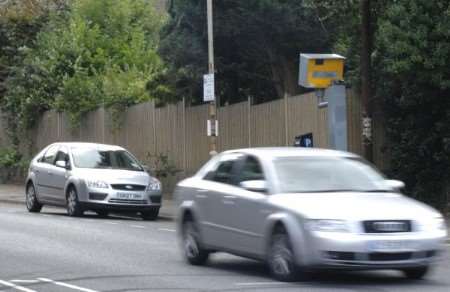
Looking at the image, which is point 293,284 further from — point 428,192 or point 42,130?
point 42,130

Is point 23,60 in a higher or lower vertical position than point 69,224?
higher

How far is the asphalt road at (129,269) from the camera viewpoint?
1307 cm

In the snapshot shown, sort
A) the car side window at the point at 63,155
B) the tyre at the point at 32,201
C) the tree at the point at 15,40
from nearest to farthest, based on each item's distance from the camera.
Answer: the car side window at the point at 63,155 → the tyre at the point at 32,201 → the tree at the point at 15,40

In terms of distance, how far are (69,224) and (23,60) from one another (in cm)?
1889

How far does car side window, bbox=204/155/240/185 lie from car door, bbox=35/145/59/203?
467 inches

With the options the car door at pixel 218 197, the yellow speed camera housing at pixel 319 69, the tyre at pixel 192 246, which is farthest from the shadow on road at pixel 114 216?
the car door at pixel 218 197

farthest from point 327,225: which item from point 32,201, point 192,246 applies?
point 32,201

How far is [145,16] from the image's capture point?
139 feet

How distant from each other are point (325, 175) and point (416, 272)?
1.51m

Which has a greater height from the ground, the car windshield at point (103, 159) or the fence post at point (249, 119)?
the fence post at point (249, 119)

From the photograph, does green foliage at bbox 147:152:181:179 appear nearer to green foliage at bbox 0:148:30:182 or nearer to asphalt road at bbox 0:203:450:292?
green foliage at bbox 0:148:30:182

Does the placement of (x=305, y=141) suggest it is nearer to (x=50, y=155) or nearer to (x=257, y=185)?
(x=50, y=155)

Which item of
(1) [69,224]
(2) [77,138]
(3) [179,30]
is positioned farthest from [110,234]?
(2) [77,138]

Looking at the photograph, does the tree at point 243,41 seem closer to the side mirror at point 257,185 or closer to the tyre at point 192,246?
the tyre at point 192,246
